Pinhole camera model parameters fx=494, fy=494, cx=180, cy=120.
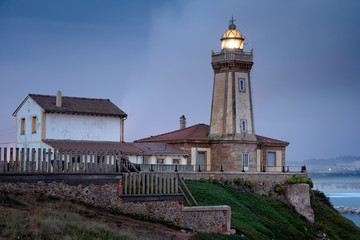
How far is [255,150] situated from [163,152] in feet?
28.6

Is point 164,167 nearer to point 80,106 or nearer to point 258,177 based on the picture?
point 258,177

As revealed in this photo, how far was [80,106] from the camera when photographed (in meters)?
36.8

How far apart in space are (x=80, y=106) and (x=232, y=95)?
518 inches

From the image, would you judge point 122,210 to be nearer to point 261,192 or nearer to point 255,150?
point 261,192

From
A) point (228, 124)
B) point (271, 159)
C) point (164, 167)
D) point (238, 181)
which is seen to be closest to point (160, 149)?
point (164, 167)

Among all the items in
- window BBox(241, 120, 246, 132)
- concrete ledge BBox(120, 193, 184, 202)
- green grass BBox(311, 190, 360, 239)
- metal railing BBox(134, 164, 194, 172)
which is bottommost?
green grass BBox(311, 190, 360, 239)

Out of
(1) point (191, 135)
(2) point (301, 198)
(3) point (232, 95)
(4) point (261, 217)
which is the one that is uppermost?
(3) point (232, 95)

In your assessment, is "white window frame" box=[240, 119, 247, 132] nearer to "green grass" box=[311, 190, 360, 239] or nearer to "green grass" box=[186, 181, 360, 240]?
"green grass" box=[186, 181, 360, 240]

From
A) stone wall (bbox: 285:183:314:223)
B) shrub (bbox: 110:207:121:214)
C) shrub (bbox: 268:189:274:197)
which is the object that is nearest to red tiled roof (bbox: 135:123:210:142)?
shrub (bbox: 268:189:274:197)

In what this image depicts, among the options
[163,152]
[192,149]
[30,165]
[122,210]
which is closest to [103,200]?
[122,210]

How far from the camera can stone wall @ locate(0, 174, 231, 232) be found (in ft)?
51.0

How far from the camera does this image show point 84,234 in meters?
12.8

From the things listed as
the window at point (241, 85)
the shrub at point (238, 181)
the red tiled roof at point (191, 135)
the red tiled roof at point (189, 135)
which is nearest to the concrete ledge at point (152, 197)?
the shrub at point (238, 181)

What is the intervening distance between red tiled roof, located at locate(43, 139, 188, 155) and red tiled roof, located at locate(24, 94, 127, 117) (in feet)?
7.14
